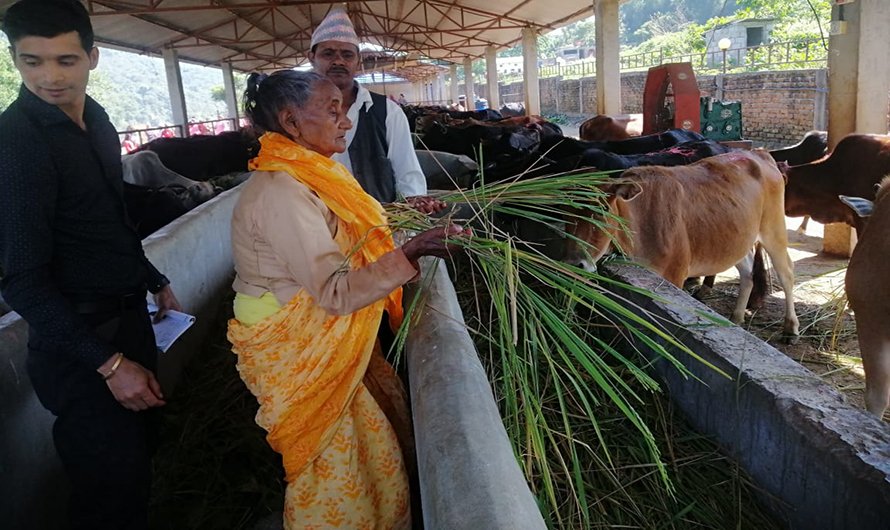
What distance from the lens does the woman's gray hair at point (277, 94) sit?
1.79 metres

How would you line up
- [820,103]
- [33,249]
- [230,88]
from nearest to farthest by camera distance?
[33,249] < [820,103] < [230,88]

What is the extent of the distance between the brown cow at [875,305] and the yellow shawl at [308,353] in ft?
7.68

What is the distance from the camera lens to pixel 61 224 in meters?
1.78

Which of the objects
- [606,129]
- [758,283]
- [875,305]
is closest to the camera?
[875,305]

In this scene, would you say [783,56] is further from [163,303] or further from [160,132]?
[163,303]

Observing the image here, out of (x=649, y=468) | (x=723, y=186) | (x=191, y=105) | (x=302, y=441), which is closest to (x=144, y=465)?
(x=302, y=441)

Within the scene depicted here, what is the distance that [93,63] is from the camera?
1.94 meters

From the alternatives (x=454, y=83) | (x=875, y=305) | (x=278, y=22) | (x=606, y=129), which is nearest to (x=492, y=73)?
(x=278, y=22)

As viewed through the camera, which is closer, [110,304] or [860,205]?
[110,304]

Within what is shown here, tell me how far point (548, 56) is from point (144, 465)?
79.0 meters

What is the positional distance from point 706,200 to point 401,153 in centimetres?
231

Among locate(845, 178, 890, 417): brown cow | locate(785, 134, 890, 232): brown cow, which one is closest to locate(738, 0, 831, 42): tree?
locate(785, 134, 890, 232): brown cow

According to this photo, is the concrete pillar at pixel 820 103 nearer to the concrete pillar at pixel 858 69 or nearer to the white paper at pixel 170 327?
the concrete pillar at pixel 858 69

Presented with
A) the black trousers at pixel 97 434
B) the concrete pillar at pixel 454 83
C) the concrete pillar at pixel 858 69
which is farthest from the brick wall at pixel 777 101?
the concrete pillar at pixel 454 83
